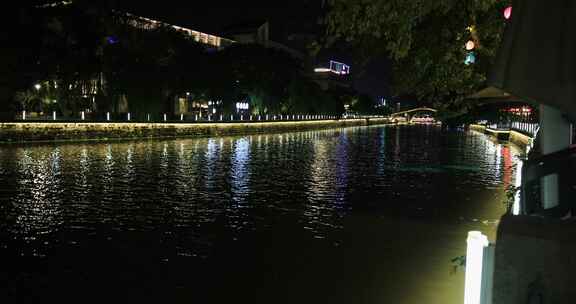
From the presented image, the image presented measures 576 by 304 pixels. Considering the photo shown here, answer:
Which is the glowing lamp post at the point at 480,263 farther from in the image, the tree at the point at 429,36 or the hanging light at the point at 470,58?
the hanging light at the point at 470,58

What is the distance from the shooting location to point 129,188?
15.8 m

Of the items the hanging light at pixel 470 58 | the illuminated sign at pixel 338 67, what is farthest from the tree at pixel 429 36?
the illuminated sign at pixel 338 67

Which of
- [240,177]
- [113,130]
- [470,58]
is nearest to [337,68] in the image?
[113,130]

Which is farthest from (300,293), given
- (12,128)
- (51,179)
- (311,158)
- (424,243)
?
(12,128)

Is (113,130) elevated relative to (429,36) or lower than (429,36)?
lower

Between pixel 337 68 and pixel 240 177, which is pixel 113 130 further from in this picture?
pixel 337 68

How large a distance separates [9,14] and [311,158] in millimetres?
20213

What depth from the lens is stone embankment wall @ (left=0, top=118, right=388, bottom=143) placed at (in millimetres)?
34016

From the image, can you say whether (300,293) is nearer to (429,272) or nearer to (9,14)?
(429,272)

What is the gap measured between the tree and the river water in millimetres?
2735

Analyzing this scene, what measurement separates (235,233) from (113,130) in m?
33.0

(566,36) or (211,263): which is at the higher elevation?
(566,36)

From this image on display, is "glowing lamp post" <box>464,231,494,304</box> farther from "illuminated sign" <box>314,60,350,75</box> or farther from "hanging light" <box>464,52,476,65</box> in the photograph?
"illuminated sign" <box>314,60,350,75</box>

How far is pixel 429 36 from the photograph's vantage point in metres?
9.36
